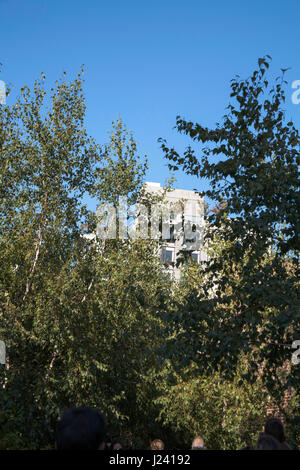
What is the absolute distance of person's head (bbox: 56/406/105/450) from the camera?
8.04 feet

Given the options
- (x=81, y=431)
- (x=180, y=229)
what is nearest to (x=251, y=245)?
(x=180, y=229)

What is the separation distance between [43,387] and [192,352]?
7418 mm

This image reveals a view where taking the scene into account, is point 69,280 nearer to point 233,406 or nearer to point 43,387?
point 43,387

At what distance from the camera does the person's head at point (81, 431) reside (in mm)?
2449

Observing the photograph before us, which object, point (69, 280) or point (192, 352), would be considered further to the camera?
point (69, 280)

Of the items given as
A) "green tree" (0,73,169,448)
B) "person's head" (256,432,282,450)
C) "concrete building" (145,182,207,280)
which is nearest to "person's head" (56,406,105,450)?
"person's head" (256,432,282,450)

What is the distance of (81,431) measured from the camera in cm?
247

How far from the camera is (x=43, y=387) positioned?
1450cm

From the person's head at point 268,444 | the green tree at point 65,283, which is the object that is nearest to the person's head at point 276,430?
the person's head at point 268,444

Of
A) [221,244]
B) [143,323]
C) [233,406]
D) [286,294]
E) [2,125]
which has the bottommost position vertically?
[233,406]

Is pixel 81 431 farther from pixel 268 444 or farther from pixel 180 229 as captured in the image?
pixel 180 229

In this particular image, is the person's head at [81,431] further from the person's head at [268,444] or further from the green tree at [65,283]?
the green tree at [65,283]
